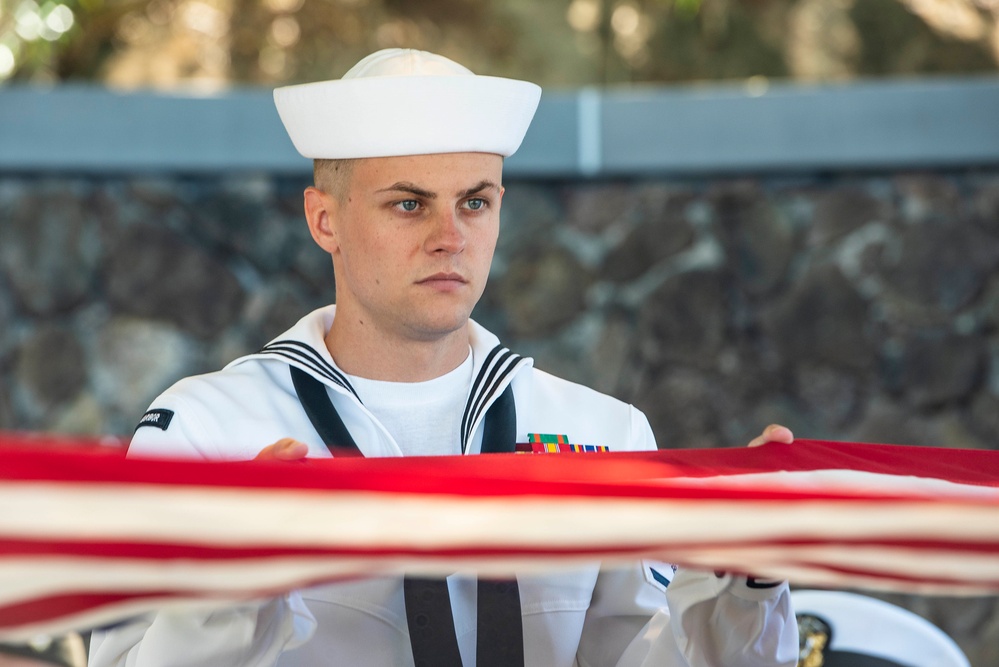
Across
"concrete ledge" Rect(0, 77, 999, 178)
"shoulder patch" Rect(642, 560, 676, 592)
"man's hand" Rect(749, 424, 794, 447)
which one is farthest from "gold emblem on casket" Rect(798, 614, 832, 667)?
"concrete ledge" Rect(0, 77, 999, 178)

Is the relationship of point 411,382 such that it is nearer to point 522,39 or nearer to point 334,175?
point 334,175

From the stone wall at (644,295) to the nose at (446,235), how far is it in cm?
204

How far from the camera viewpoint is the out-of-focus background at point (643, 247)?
3.78 meters

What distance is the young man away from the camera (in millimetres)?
1805

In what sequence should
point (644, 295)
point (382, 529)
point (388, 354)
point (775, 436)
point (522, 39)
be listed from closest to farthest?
1. point (382, 529)
2. point (775, 436)
3. point (388, 354)
4. point (644, 295)
5. point (522, 39)

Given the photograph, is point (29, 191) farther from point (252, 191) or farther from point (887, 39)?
point (887, 39)

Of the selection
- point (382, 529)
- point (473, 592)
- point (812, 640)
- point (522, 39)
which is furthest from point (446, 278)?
point (522, 39)

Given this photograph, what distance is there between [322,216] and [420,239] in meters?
0.25

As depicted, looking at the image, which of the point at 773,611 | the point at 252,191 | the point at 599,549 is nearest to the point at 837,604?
the point at 773,611

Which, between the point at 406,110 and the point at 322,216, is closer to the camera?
the point at 406,110

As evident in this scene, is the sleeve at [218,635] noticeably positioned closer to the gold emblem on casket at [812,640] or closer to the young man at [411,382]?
the young man at [411,382]

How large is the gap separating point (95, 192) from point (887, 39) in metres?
2.65

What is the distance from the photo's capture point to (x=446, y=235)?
189 cm

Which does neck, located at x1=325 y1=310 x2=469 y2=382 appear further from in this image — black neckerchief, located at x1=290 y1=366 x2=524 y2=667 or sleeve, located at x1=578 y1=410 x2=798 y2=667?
sleeve, located at x1=578 y1=410 x2=798 y2=667
